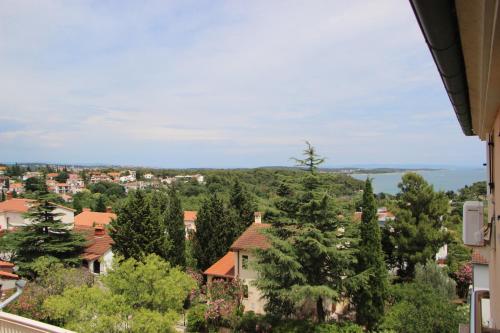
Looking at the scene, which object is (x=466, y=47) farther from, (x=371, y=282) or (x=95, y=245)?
(x=95, y=245)

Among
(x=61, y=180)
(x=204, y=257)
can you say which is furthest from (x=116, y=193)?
(x=204, y=257)

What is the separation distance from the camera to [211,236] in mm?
26438

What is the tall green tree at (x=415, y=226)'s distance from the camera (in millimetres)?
21359

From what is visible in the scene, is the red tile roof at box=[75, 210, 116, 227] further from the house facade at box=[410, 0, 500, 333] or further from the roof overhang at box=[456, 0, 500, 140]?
the roof overhang at box=[456, 0, 500, 140]

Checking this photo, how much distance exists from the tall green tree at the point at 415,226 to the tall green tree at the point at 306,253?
6757 millimetres

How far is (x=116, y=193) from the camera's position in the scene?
8062cm

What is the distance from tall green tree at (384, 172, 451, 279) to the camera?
21359 millimetres

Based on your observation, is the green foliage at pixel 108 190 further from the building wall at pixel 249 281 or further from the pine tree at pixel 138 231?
the building wall at pixel 249 281

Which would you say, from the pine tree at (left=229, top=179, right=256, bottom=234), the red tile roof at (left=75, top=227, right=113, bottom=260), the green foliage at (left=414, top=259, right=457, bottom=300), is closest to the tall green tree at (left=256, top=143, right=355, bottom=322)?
the green foliage at (left=414, top=259, right=457, bottom=300)

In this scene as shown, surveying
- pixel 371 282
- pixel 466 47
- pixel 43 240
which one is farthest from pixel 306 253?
pixel 43 240

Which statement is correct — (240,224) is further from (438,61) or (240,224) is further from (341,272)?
(438,61)

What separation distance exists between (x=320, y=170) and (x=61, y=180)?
122 metres

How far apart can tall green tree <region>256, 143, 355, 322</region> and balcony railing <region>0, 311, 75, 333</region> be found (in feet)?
34.4

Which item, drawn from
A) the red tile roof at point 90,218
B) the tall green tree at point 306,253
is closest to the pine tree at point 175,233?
the tall green tree at point 306,253
